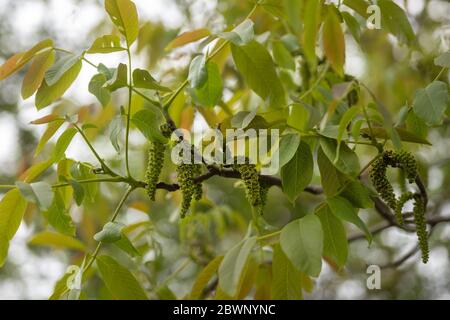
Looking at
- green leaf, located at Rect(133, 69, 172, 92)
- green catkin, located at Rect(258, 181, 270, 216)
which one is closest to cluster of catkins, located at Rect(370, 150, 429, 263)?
green catkin, located at Rect(258, 181, 270, 216)

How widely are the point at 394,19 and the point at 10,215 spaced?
34.3 inches

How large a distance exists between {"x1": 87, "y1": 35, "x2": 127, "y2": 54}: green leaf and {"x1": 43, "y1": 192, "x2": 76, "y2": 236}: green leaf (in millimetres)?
303

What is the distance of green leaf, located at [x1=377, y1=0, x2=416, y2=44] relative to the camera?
1.25 metres

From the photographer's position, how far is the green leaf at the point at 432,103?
3.58ft

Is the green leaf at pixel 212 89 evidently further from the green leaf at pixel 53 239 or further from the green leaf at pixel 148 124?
the green leaf at pixel 53 239

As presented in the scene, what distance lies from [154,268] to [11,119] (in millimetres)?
2370

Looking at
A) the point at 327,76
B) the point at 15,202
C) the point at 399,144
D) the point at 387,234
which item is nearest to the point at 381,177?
the point at 399,144

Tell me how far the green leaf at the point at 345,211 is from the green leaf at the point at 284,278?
18 cm

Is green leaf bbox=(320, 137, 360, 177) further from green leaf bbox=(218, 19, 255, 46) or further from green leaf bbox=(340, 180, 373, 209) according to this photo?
green leaf bbox=(218, 19, 255, 46)

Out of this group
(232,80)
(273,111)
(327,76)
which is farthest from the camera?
(232,80)

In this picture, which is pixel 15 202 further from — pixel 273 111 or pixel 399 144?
A: pixel 399 144

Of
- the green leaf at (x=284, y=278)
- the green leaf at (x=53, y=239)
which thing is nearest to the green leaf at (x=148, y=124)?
the green leaf at (x=284, y=278)
